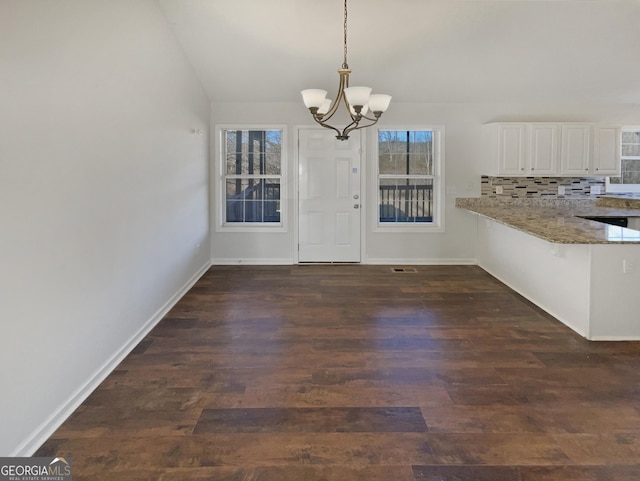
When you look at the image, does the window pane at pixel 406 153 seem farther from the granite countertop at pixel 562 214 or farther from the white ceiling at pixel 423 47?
the granite countertop at pixel 562 214

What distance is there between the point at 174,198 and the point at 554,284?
380cm

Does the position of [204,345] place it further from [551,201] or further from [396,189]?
[551,201]

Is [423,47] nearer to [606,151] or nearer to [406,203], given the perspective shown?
[406,203]

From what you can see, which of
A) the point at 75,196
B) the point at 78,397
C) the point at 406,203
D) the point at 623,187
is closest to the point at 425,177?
the point at 406,203

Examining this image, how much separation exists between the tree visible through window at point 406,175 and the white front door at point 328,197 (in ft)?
1.28

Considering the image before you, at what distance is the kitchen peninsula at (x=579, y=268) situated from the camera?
342 centimetres

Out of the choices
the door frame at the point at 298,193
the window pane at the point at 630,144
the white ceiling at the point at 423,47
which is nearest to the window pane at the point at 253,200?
the door frame at the point at 298,193

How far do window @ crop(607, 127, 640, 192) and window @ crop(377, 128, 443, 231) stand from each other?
2.54 metres

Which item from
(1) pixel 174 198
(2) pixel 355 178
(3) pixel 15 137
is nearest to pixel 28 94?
(3) pixel 15 137

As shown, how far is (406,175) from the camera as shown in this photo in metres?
6.39

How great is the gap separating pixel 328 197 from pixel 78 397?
4.41 metres

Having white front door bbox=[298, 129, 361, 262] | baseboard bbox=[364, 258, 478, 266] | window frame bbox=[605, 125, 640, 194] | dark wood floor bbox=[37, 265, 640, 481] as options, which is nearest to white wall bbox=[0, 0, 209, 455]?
dark wood floor bbox=[37, 265, 640, 481]

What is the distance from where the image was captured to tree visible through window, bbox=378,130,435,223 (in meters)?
6.37

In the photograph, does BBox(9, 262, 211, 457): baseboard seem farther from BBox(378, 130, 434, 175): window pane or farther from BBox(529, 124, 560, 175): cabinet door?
BBox(529, 124, 560, 175): cabinet door
